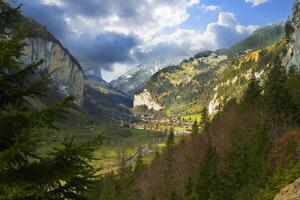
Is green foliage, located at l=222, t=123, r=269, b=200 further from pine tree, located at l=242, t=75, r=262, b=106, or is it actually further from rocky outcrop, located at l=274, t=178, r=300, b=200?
pine tree, located at l=242, t=75, r=262, b=106

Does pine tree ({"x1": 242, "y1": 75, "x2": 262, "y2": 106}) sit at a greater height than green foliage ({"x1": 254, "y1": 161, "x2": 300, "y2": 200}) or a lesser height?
greater

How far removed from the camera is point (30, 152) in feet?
46.7

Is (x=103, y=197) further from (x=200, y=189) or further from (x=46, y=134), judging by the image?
(x=46, y=134)

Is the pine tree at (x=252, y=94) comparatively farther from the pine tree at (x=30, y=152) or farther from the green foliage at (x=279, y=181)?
the pine tree at (x=30, y=152)

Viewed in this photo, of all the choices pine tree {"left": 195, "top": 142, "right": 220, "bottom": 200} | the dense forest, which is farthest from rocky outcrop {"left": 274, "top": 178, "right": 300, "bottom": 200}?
pine tree {"left": 195, "top": 142, "right": 220, "bottom": 200}

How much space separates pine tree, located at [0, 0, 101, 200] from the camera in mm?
13352

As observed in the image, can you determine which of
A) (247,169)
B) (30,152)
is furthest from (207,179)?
(30,152)

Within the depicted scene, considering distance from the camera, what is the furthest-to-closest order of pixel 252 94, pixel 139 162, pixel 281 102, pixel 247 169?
1. pixel 139 162
2. pixel 252 94
3. pixel 281 102
4. pixel 247 169

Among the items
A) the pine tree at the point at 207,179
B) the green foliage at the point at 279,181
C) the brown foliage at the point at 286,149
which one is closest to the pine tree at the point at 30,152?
the green foliage at the point at 279,181

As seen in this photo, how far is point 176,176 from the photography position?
123312 mm

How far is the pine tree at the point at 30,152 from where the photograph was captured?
13.4 m

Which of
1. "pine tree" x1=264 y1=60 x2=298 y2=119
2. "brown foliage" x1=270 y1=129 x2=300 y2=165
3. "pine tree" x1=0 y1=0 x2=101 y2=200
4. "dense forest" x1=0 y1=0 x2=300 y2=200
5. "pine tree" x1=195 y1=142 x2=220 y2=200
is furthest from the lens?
"pine tree" x1=264 y1=60 x2=298 y2=119

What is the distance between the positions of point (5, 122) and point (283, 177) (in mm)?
33089

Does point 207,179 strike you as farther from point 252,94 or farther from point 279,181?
point 279,181
